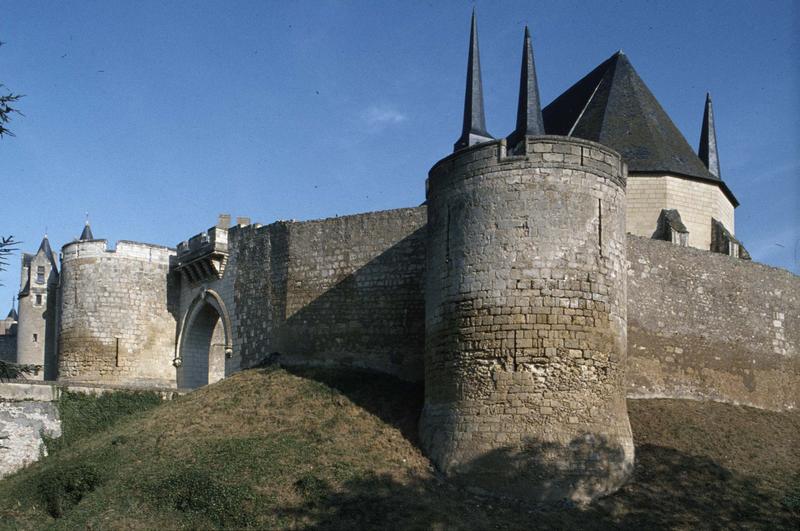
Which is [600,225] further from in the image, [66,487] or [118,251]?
[118,251]

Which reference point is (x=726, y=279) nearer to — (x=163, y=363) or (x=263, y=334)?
(x=263, y=334)

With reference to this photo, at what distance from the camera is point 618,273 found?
16156mm

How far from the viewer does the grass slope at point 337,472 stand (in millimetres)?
14320

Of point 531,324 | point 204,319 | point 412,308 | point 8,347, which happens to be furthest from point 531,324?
point 8,347

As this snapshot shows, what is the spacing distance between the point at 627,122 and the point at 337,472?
14823 mm

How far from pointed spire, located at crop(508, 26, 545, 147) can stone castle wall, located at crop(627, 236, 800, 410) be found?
22.3 ft

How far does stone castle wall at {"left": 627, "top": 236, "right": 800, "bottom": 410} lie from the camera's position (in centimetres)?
1977

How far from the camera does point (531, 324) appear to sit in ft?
49.2

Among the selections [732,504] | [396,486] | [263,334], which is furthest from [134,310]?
[732,504]

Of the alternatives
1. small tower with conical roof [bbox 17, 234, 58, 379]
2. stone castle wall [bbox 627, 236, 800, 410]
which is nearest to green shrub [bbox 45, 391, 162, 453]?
small tower with conical roof [bbox 17, 234, 58, 379]

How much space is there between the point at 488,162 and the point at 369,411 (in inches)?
212

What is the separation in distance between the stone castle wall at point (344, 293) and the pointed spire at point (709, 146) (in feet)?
37.7

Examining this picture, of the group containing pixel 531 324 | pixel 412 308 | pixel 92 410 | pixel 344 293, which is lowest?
pixel 92 410

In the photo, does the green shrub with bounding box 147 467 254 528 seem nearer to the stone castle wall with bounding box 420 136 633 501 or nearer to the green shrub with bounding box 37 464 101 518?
the green shrub with bounding box 37 464 101 518
